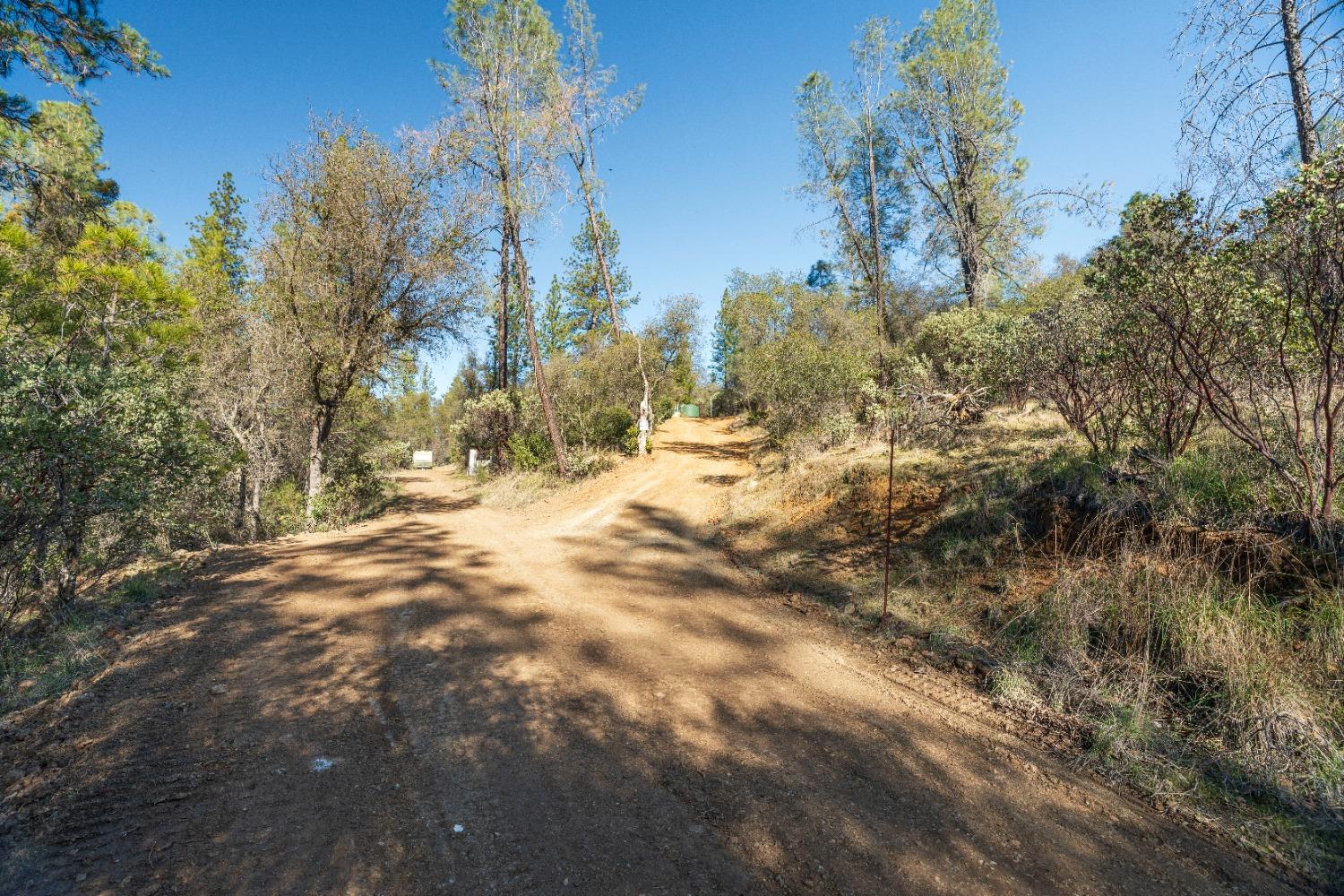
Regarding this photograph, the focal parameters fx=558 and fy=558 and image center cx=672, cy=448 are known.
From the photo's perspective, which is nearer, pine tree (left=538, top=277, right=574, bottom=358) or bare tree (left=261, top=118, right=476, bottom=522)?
bare tree (left=261, top=118, right=476, bottom=522)

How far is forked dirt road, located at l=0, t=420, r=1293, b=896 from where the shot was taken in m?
2.71

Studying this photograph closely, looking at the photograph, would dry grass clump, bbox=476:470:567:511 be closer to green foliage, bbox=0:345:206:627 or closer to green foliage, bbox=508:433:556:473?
green foliage, bbox=508:433:556:473

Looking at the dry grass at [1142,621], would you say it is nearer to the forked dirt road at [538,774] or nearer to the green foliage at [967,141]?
the forked dirt road at [538,774]

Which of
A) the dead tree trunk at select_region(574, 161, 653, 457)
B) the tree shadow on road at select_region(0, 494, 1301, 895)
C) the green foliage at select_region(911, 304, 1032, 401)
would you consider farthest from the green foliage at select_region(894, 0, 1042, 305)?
the tree shadow on road at select_region(0, 494, 1301, 895)

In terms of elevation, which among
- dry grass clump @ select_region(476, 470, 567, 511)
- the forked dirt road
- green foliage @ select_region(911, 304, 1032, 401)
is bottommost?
the forked dirt road

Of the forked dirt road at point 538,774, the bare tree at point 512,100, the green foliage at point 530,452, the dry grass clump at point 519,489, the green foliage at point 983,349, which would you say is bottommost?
the forked dirt road at point 538,774

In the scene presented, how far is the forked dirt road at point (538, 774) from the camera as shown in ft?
8.90

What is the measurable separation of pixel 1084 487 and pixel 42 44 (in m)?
13.0

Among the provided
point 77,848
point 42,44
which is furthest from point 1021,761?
point 42,44

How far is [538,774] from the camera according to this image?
344 cm

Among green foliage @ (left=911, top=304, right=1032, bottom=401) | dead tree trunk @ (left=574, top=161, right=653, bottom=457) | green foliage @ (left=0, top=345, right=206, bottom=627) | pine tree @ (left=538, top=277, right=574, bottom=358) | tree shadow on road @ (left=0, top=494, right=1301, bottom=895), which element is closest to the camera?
tree shadow on road @ (left=0, top=494, right=1301, bottom=895)

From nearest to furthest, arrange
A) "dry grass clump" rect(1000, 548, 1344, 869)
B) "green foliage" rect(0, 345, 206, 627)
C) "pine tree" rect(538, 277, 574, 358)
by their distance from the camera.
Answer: "dry grass clump" rect(1000, 548, 1344, 869) → "green foliage" rect(0, 345, 206, 627) → "pine tree" rect(538, 277, 574, 358)

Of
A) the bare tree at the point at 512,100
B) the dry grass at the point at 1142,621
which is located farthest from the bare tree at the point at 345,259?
the dry grass at the point at 1142,621

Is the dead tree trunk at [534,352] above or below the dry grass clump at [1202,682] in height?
above
